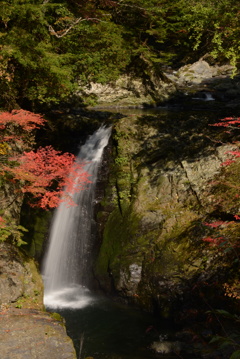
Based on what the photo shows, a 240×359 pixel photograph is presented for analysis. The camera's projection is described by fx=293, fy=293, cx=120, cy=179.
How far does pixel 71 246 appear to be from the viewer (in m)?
11.0

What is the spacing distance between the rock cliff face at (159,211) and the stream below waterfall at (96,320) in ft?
1.58

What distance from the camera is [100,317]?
816cm

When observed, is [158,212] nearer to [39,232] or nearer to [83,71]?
[39,232]

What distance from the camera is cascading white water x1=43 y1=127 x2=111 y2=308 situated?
10281mm

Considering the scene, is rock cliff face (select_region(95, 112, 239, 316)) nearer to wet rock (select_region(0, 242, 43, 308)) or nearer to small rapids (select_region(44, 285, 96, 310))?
small rapids (select_region(44, 285, 96, 310))

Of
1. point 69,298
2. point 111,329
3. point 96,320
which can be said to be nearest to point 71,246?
point 69,298

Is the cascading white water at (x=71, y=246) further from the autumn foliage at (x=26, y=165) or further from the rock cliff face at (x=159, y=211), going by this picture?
the autumn foliage at (x=26, y=165)

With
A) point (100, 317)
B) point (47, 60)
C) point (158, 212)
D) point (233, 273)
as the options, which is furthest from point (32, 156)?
point (233, 273)

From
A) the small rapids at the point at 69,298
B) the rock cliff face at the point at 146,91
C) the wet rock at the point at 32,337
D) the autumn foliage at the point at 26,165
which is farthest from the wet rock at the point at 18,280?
the rock cliff face at the point at 146,91

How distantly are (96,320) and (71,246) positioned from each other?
3.44 metres

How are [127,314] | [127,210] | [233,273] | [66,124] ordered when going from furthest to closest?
[66,124] < [127,210] < [127,314] < [233,273]

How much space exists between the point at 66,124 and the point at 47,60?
4.17 metres

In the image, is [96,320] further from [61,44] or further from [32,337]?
[61,44]

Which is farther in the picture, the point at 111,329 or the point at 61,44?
the point at 61,44
